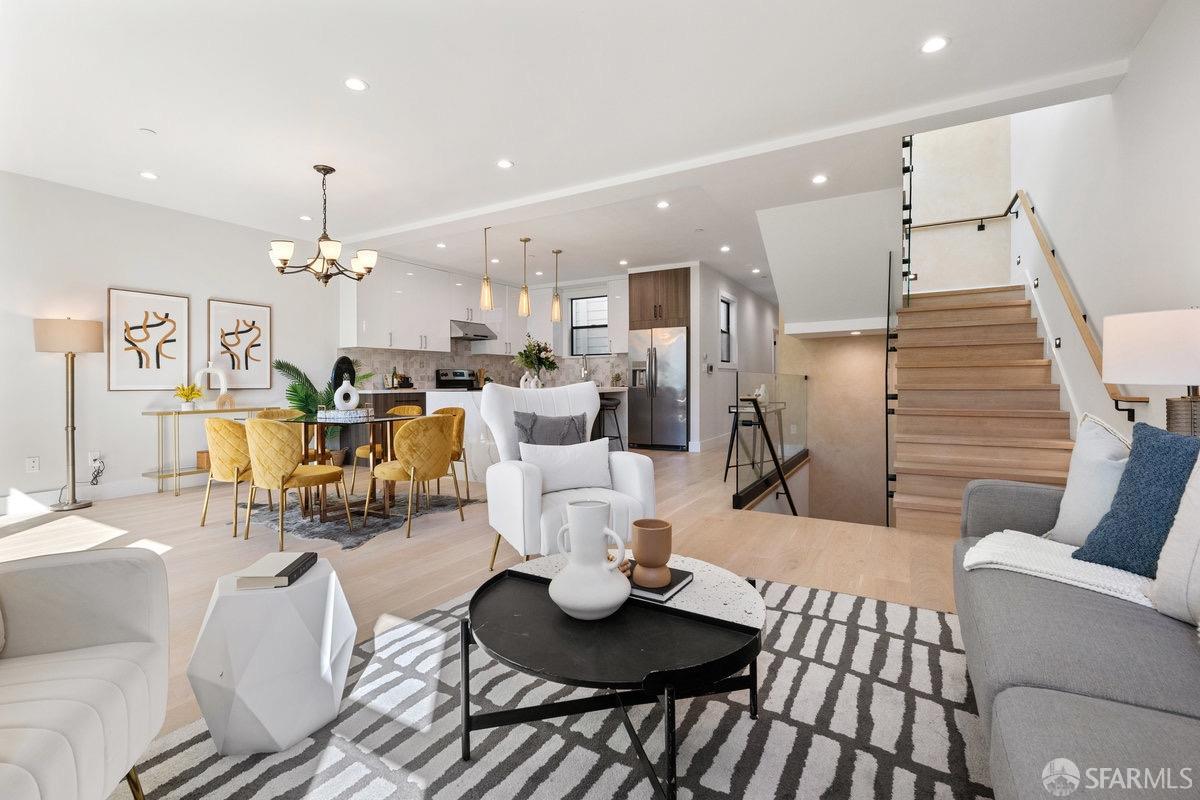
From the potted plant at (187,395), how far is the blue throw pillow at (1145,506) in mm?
6329

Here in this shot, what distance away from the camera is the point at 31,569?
1190 mm

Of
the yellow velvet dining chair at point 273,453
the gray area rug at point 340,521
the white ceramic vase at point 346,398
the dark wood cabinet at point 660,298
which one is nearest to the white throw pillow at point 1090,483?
the gray area rug at point 340,521

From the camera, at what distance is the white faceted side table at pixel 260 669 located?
1.42 meters

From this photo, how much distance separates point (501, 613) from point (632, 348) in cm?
678

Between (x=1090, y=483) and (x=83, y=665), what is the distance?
106 inches

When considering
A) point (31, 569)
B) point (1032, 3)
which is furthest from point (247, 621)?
point (1032, 3)

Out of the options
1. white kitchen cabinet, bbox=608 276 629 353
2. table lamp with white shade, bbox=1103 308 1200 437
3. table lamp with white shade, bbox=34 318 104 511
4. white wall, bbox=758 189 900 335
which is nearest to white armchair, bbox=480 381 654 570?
table lamp with white shade, bbox=1103 308 1200 437

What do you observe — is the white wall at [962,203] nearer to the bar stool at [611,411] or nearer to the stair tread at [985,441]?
the stair tread at [985,441]

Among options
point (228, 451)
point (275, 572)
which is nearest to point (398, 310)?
point (228, 451)

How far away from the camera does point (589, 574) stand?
1311mm

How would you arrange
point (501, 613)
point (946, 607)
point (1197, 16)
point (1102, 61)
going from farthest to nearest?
point (1102, 61)
point (946, 607)
point (1197, 16)
point (501, 613)

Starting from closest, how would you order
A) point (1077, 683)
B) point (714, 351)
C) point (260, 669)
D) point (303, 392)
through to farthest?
point (1077, 683), point (260, 669), point (303, 392), point (714, 351)

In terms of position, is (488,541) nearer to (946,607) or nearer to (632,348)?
(946,607)

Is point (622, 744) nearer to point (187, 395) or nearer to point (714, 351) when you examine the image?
point (187, 395)
